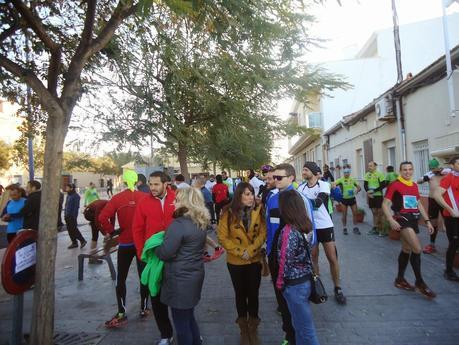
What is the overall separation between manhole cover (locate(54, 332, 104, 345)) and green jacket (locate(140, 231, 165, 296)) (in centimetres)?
114

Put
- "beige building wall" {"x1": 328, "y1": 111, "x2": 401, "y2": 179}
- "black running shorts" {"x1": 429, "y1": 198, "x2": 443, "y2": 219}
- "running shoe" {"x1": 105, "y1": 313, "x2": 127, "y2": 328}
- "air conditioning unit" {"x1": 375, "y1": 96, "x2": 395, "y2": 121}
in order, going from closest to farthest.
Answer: "running shoe" {"x1": 105, "y1": 313, "x2": 127, "y2": 328} → "black running shorts" {"x1": 429, "y1": 198, "x2": 443, "y2": 219} → "air conditioning unit" {"x1": 375, "y1": 96, "x2": 395, "y2": 121} → "beige building wall" {"x1": 328, "y1": 111, "x2": 401, "y2": 179}

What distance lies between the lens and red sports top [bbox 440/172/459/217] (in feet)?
18.1

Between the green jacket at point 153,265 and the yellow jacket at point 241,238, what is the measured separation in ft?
2.16

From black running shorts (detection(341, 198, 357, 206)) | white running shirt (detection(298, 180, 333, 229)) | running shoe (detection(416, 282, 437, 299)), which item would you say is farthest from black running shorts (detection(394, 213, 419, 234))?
black running shorts (detection(341, 198, 357, 206))

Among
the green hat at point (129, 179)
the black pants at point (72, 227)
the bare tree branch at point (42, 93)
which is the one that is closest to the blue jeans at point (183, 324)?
the green hat at point (129, 179)

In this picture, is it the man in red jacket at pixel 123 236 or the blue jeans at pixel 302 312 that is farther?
the man in red jacket at pixel 123 236

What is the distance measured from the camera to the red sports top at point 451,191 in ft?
18.1

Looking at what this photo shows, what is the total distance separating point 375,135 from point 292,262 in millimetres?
12288

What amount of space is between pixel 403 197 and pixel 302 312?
288 centimetres

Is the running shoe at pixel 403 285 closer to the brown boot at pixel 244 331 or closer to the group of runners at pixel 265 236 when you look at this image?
the group of runners at pixel 265 236

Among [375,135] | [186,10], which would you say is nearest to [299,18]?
[186,10]

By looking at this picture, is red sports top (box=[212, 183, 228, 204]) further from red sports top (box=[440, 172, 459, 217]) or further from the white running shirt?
red sports top (box=[440, 172, 459, 217])

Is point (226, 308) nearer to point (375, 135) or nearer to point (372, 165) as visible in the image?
point (372, 165)

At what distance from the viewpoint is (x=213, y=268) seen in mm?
7176
